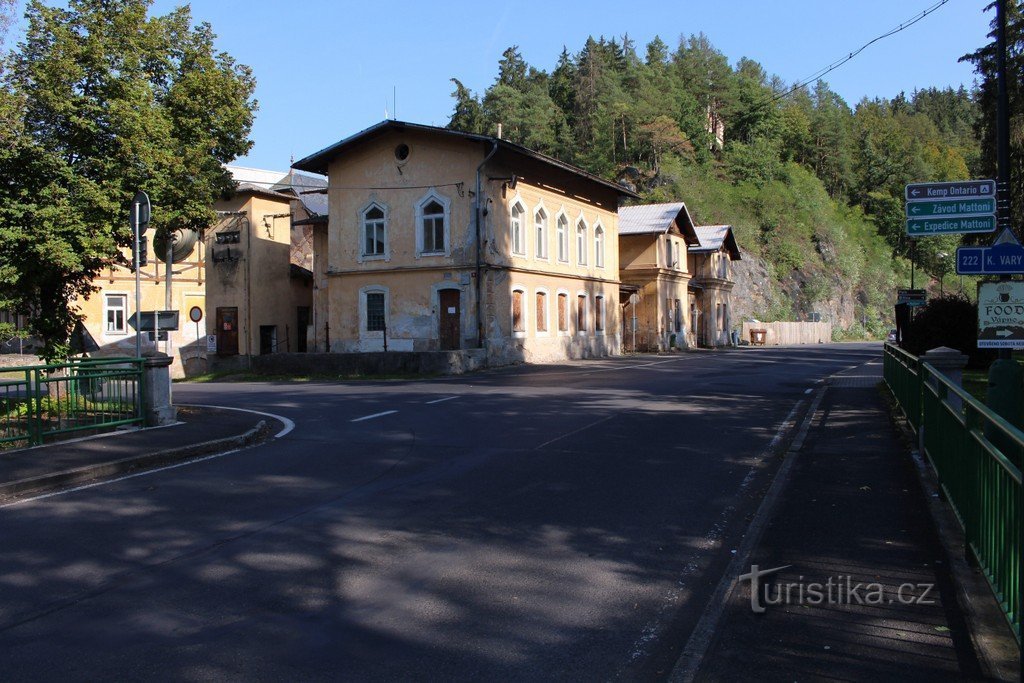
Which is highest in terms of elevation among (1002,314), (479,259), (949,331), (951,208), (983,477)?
(479,259)

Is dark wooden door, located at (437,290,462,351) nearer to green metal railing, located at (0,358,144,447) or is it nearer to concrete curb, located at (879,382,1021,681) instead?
green metal railing, located at (0,358,144,447)

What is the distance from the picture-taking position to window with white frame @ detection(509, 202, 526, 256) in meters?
34.8

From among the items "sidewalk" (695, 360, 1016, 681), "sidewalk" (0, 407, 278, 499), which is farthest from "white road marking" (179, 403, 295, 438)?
"sidewalk" (695, 360, 1016, 681)

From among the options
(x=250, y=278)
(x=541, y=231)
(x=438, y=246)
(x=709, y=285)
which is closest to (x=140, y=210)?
(x=438, y=246)

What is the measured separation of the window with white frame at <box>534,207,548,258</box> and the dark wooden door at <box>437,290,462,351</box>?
5.30 m

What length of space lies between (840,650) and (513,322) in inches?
1179

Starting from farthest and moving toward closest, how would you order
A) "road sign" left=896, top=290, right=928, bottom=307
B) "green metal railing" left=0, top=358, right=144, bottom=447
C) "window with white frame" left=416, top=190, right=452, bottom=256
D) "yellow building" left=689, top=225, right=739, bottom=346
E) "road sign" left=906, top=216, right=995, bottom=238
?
"yellow building" left=689, top=225, right=739, bottom=346 → "window with white frame" left=416, top=190, right=452, bottom=256 → "road sign" left=896, top=290, right=928, bottom=307 → "green metal railing" left=0, top=358, right=144, bottom=447 → "road sign" left=906, top=216, right=995, bottom=238

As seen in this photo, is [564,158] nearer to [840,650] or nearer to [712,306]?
[712,306]

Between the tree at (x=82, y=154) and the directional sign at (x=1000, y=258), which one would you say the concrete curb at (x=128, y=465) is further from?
the directional sign at (x=1000, y=258)

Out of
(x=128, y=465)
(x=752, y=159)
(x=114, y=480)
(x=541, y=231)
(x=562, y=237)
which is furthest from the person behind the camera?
(x=752, y=159)

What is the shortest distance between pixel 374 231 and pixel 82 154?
63.0 ft

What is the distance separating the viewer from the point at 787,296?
76.1m

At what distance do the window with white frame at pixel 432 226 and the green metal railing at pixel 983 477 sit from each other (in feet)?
86.3

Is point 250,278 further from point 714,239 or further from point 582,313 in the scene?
point 714,239
